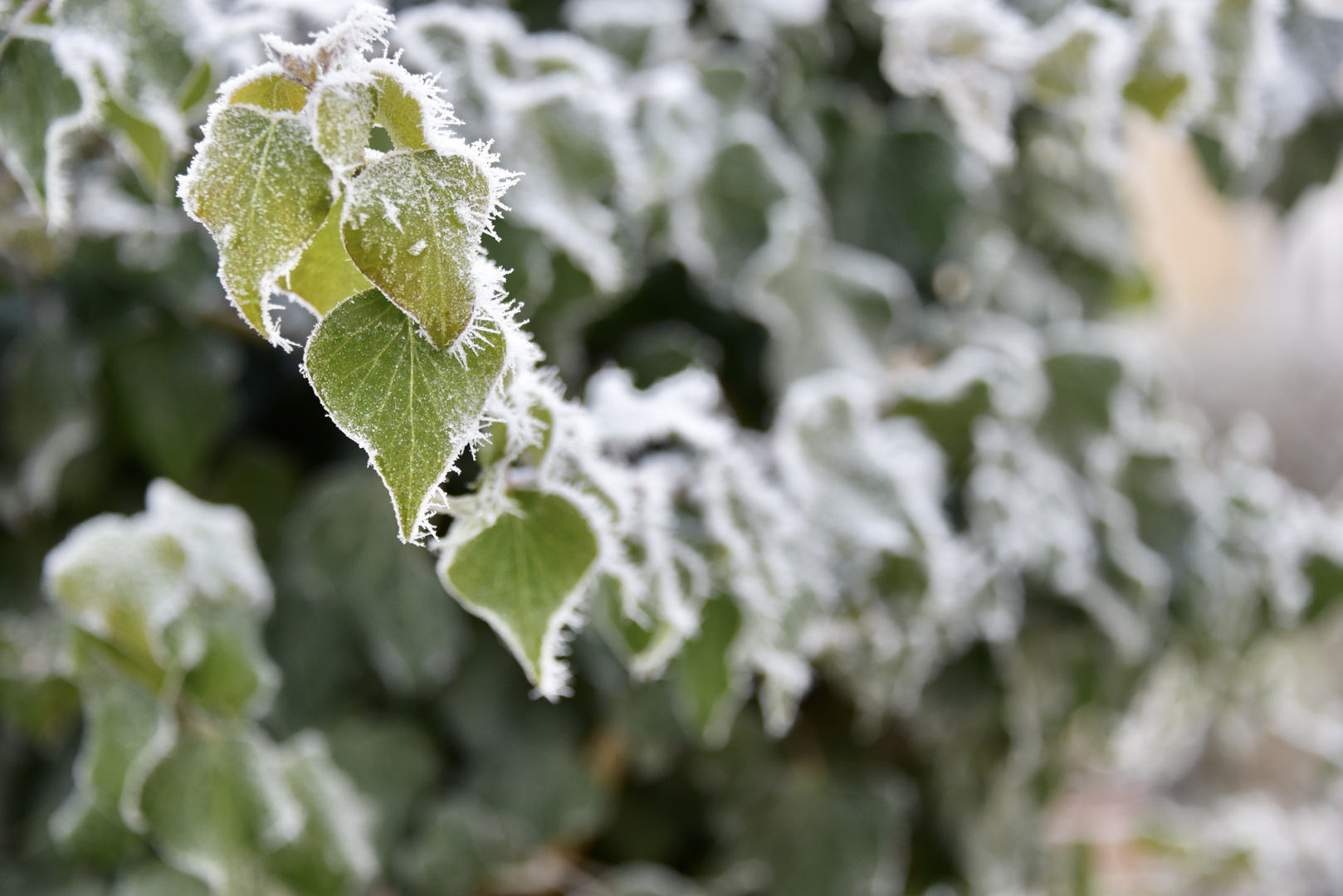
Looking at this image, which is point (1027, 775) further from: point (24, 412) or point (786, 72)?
point (24, 412)

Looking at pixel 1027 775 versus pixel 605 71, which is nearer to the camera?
pixel 605 71

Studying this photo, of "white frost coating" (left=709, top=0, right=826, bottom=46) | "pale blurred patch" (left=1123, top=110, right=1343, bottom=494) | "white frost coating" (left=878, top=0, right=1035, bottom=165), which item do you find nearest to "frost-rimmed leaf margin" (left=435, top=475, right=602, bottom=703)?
"white frost coating" (left=878, top=0, right=1035, bottom=165)

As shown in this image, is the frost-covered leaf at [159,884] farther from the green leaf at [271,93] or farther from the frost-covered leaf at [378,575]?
the green leaf at [271,93]

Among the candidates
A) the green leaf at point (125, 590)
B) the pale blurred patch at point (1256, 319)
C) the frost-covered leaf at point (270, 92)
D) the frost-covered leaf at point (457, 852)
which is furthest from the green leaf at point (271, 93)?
the pale blurred patch at point (1256, 319)

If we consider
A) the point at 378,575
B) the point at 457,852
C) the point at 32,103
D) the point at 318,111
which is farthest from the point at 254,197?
the point at 457,852

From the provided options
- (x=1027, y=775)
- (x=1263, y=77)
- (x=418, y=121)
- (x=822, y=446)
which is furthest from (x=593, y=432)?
(x=1027, y=775)

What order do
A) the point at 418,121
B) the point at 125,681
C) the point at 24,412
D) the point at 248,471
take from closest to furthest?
the point at 418,121, the point at 125,681, the point at 24,412, the point at 248,471

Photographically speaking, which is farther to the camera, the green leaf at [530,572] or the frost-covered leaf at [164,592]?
the frost-covered leaf at [164,592]

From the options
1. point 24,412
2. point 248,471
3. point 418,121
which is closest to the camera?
point 418,121
